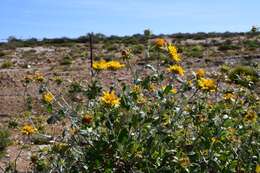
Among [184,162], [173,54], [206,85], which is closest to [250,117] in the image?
[206,85]

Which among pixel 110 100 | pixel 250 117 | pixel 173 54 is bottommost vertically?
pixel 250 117

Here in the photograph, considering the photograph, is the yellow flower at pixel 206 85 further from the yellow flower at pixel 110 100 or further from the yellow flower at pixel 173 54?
the yellow flower at pixel 110 100

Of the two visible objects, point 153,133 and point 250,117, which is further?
point 250,117

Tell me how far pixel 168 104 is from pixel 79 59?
22.2m

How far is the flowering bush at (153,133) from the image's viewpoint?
387cm

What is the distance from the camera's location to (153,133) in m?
3.91

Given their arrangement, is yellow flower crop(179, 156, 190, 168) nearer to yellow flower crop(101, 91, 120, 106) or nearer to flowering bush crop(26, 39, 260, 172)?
flowering bush crop(26, 39, 260, 172)

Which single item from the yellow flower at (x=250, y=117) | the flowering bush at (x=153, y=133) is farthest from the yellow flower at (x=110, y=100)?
the yellow flower at (x=250, y=117)

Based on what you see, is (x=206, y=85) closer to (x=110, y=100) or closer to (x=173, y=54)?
(x=173, y=54)

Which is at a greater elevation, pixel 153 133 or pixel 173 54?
pixel 173 54

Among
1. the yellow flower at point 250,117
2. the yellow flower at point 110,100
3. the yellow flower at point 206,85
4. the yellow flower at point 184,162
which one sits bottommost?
the yellow flower at point 184,162

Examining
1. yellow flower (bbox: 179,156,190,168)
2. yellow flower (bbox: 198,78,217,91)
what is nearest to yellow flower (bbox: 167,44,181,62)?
yellow flower (bbox: 198,78,217,91)

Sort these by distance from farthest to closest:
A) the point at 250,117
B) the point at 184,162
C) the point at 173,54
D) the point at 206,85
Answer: the point at 250,117 → the point at 173,54 → the point at 206,85 → the point at 184,162

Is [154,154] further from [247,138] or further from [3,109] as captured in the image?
[3,109]
